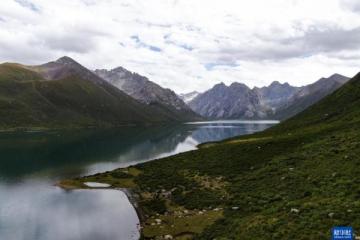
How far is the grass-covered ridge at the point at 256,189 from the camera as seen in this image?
31.7 metres

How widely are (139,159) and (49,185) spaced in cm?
4902

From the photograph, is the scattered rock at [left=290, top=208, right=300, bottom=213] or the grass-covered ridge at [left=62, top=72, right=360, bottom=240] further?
the scattered rock at [left=290, top=208, right=300, bottom=213]

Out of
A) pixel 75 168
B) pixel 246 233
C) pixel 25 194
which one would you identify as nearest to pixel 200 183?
pixel 246 233

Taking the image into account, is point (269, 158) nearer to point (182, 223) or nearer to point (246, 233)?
point (182, 223)

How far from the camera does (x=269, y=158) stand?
67.0 metres

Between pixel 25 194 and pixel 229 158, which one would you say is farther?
pixel 229 158

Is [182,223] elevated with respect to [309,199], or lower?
lower

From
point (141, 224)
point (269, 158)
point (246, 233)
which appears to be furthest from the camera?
point (269, 158)

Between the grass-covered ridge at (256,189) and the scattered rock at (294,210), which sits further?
the scattered rock at (294,210)

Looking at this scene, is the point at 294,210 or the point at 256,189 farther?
the point at 256,189

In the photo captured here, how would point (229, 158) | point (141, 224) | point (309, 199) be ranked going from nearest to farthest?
Result: point (309, 199)
point (141, 224)
point (229, 158)

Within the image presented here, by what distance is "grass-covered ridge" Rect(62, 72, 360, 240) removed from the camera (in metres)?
31.7

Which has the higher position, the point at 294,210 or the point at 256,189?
the point at 294,210

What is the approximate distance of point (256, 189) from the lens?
160 feet
